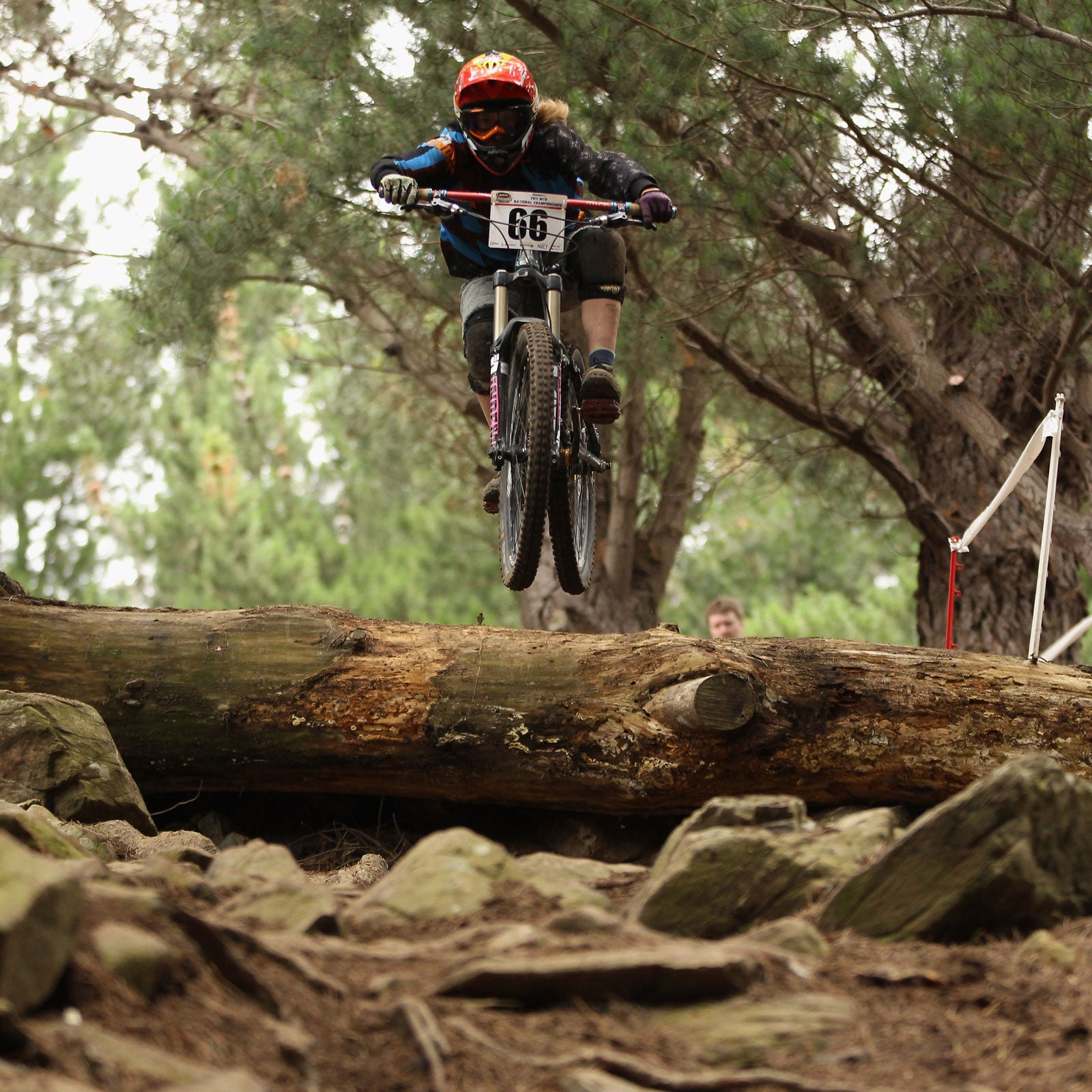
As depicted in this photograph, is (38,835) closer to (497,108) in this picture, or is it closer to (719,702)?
(719,702)

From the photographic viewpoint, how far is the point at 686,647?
455 cm

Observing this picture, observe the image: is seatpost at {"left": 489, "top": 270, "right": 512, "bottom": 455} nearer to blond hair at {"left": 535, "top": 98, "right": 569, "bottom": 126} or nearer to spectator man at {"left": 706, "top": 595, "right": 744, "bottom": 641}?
blond hair at {"left": 535, "top": 98, "right": 569, "bottom": 126}

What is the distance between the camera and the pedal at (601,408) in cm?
513

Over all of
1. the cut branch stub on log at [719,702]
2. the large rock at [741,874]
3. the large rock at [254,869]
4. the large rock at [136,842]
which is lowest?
the large rock at [136,842]

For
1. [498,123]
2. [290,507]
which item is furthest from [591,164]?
[290,507]

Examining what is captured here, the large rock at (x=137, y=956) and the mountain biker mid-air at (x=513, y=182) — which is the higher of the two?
the mountain biker mid-air at (x=513, y=182)

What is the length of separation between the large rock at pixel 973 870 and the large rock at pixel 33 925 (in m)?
1.52

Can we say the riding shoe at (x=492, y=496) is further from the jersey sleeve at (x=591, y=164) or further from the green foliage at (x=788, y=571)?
the green foliage at (x=788, y=571)

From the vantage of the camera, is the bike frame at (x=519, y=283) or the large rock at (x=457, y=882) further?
the bike frame at (x=519, y=283)

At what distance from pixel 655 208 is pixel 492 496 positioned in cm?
140

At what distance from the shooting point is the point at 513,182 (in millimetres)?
5367

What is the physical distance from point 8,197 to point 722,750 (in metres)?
10.4

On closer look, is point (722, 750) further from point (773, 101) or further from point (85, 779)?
point (773, 101)

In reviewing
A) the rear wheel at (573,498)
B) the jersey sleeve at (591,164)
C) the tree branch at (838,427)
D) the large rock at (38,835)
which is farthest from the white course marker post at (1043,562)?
the tree branch at (838,427)
